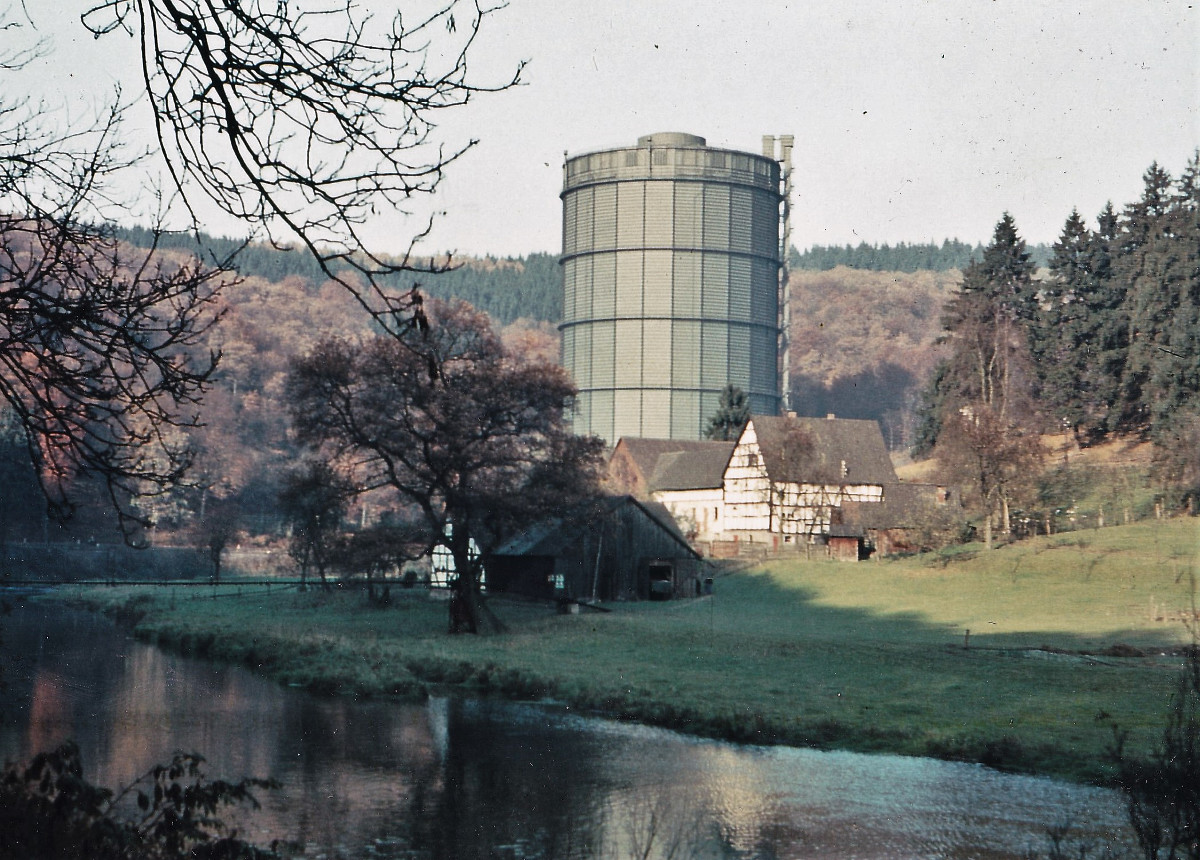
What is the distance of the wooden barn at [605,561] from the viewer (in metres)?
52.5

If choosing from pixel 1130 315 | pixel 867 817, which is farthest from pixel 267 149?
Answer: pixel 1130 315

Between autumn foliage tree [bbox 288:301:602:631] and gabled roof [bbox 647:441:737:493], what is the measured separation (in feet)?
109

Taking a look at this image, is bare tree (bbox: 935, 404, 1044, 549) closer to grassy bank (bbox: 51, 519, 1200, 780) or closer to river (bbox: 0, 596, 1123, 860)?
grassy bank (bbox: 51, 519, 1200, 780)

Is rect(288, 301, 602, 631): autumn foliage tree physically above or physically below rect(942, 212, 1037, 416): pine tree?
below

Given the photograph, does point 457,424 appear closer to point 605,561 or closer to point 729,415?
point 605,561

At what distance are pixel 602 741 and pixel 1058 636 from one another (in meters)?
19.3

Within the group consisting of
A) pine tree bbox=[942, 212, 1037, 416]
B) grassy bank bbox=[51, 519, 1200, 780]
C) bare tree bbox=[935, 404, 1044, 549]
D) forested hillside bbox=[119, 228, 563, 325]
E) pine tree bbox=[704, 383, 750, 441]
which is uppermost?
forested hillside bbox=[119, 228, 563, 325]

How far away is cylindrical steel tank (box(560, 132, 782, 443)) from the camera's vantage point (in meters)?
87.9

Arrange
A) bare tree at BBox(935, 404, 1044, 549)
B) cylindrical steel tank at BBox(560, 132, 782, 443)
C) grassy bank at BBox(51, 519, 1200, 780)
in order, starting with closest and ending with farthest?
1. grassy bank at BBox(51, 519, 1200, 780)
2. bare tree at BBox(935, 404, 1044, 549)
3. cylindrical steel tank at BBox(560, 132, 782, 443)

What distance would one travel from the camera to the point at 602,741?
22.7m

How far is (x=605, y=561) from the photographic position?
5538cm

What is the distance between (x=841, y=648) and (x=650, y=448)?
49.0m

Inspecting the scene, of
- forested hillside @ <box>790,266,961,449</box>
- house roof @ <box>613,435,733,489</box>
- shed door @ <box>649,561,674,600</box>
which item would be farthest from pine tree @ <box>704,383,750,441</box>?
forested hillside @ <box>790,266,961,449</box>

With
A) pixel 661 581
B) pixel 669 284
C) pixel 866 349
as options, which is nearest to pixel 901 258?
pixel 866 349
